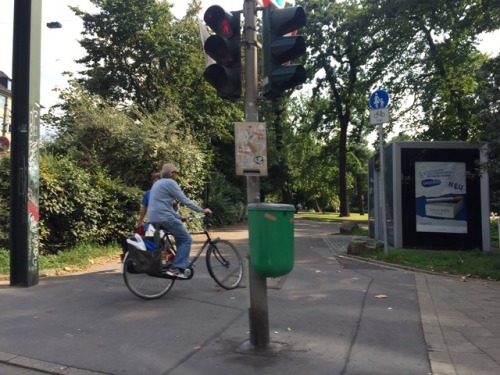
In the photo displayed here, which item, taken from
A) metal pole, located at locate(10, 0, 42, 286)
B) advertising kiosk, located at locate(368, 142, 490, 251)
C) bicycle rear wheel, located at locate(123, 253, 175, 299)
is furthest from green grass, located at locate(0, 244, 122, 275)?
advertising kiosk, located at locate(368, 142, 490, 251)

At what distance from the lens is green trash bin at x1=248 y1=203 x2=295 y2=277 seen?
4.12 meters

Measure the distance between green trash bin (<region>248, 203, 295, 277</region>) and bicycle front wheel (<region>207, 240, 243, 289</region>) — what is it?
103 inches

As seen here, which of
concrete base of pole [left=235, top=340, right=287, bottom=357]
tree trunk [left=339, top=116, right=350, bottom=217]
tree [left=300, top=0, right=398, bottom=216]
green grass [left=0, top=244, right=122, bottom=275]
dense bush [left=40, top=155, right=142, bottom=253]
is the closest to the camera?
concrete base of pole [left=235, top=340, right=287, bottom=357]

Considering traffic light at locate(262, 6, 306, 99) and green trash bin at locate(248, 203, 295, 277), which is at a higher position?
traffic light at locate(262, 6, 306, 99)

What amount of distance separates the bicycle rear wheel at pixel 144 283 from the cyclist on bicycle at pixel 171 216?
241 millimetres

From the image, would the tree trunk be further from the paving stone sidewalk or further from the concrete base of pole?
the concrete base of pole

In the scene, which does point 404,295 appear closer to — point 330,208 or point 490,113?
point 490,113

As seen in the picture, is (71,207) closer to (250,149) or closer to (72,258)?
(72,258)

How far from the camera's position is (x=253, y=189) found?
467 centimetres

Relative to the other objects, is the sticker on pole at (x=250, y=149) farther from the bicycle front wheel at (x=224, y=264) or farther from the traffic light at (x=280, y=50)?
the bicycle front wheel at (x=224, y=264)

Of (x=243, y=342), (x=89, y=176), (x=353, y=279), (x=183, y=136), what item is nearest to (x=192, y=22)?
(x=183, y=136)

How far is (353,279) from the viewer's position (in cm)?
796

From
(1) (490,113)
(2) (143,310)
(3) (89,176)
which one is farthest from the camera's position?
(3) (89,176)

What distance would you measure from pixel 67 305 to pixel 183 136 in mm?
12043
